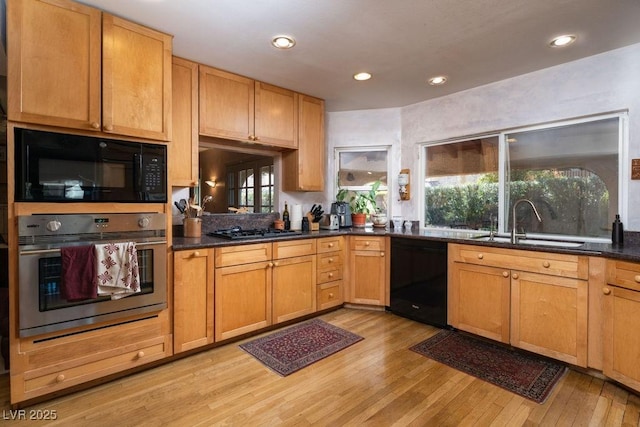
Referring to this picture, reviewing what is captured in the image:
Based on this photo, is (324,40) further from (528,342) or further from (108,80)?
(528,342)

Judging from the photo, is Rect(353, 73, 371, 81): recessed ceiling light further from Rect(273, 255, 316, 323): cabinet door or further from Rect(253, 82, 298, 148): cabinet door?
Rect(273, 255, 316, 323): cabinet door

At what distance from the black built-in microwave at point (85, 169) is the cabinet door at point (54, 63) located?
11 cm

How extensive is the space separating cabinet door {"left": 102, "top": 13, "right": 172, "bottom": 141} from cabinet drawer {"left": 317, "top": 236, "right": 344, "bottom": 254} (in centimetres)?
172

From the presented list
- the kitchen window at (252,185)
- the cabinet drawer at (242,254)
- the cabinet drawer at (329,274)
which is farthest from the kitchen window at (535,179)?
the cabinet drawer at (242,254)

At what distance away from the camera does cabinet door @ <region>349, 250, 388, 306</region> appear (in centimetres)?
338

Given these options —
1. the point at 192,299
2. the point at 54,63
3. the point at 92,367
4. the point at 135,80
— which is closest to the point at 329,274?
the point at 192,299

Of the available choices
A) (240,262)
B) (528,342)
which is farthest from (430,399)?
(240,262)

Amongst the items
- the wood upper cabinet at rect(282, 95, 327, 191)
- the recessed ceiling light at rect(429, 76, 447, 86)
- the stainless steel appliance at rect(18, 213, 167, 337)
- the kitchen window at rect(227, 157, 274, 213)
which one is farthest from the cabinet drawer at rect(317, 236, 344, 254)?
the recessed ceiling light at rect(429, 76, 447, 86)

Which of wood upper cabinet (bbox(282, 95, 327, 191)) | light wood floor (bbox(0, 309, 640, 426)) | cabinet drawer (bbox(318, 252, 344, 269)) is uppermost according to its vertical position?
wood upper cabinet (bbox(282, 95, 327, 191))

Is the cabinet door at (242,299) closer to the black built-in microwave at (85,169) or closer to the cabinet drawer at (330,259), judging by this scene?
the cabinet drawer at (330,259)

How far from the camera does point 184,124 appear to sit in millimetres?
2635

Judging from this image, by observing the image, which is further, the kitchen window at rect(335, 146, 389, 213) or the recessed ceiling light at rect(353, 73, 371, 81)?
the kitchen window at rect(335, 146, 389, 213)

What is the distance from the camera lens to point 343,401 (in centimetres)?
188

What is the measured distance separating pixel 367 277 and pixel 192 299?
183 cm
